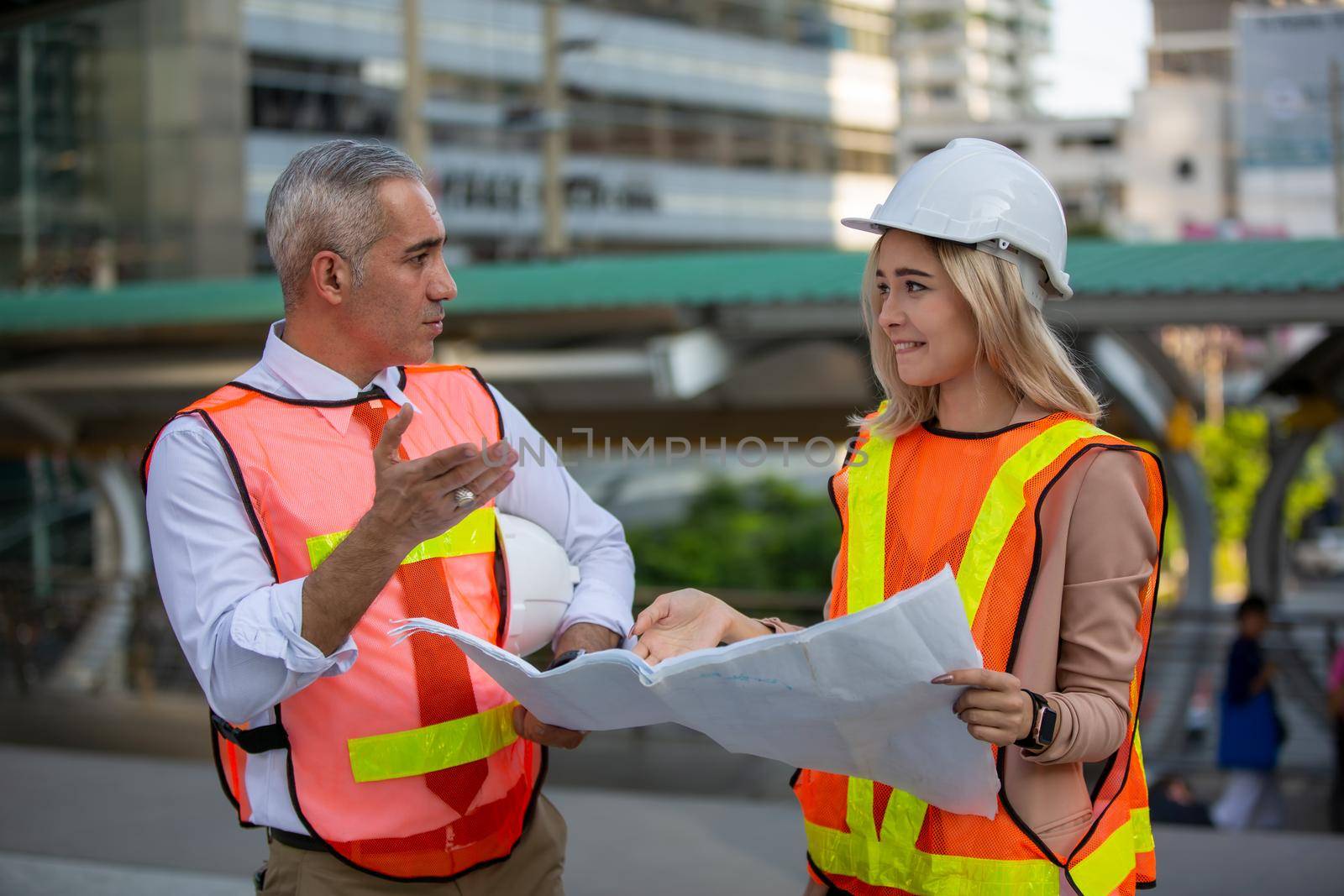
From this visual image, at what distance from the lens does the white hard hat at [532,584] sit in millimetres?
2098

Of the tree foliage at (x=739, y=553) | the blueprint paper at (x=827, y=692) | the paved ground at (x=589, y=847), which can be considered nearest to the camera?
the blueprint paper at (x=827, y=692)

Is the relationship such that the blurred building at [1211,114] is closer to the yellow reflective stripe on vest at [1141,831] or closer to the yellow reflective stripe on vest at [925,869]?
the yellow reflective stripe on vest at [1141,831]

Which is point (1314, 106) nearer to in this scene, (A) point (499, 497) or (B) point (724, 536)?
(B) point (724, 536)

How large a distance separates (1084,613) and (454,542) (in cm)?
92

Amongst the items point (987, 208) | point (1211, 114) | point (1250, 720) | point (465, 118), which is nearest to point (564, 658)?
point (987, 208)

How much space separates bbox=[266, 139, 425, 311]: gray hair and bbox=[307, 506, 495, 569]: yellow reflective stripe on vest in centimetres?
38

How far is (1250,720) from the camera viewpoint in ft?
23.3

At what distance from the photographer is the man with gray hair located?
1.83 meters

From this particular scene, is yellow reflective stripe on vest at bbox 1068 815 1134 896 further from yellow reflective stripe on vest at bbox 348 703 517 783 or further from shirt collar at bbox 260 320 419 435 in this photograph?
shirt collar at bbox 260 320 419 435

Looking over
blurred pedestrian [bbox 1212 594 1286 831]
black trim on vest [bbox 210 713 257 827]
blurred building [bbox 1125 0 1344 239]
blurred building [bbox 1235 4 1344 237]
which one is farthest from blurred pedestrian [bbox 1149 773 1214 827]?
blurred building [bbox 1125 0 1344 239]

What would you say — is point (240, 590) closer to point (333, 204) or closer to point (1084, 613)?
point (333, 204)

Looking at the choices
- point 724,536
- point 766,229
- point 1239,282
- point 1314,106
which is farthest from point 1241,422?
point 1239,282

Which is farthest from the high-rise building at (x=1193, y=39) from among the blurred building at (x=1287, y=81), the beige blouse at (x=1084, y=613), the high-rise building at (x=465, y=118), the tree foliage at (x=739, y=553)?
the beige blouse at (x=1084, y=613)

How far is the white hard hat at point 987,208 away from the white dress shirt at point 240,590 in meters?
0.80
